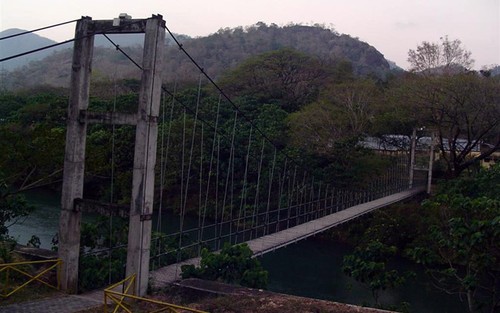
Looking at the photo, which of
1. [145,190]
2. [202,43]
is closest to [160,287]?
[145,190]

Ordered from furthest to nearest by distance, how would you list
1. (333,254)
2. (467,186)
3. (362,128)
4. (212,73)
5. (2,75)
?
(2,75), (212,73), (362,128), (333,254), (467,186)

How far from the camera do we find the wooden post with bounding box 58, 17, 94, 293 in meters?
5.02

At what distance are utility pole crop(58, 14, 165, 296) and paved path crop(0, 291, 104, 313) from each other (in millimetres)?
216

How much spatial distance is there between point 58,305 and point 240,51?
3658 cm

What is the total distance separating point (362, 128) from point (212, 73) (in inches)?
746

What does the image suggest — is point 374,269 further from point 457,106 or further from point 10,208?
point 457,106

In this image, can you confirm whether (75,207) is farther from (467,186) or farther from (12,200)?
(467,186)

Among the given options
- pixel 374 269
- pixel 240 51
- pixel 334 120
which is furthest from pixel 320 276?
pixel 240 51

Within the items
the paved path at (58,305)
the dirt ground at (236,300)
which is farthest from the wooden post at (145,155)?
the paved path at (58,305)

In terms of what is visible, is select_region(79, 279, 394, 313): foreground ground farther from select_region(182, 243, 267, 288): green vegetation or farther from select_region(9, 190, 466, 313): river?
select_region(9, 190, 466, 313): river

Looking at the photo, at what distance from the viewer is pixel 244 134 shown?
14703 millimetres

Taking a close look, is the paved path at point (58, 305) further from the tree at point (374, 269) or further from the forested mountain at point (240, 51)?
the forested mountain at point (240, 51)

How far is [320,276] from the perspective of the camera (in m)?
Result: 10.7

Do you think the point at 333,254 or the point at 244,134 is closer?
the point at 333,254
